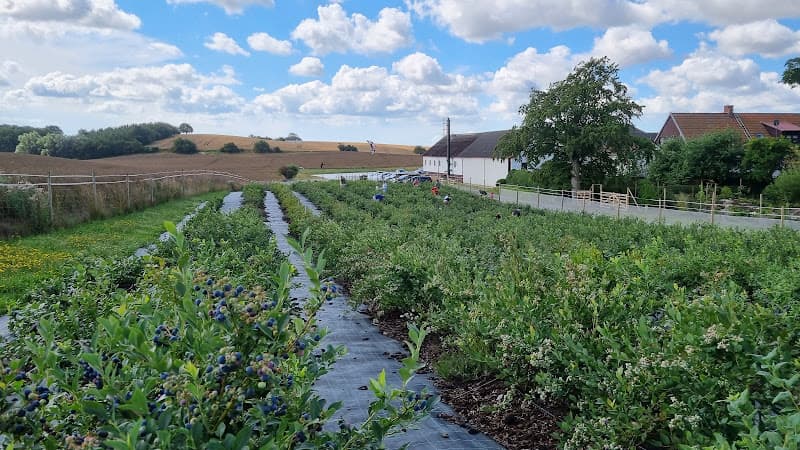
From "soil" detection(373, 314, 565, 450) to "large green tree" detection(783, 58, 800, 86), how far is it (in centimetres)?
4290

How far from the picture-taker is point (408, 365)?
2.19 m

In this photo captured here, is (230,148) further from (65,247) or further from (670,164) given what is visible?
(65,247)

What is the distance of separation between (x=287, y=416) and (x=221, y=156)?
269 ft

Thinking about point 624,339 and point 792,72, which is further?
point 792,72

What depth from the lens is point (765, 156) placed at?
33.3 m

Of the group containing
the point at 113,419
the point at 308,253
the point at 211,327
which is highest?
the point at 308,253

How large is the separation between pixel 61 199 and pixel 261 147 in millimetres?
73451

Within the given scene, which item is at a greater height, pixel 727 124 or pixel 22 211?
pixel 727 124

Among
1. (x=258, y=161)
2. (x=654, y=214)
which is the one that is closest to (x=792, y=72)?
(x=654, y=214)

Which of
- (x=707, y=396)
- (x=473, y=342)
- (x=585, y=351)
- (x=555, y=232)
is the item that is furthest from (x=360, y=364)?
(x=555, y=232)

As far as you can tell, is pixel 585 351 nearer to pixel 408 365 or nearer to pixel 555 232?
pixel 408 365

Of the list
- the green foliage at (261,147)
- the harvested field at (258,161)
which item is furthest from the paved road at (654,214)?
the green foliage at (261,147)

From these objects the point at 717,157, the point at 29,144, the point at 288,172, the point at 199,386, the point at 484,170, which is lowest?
the point at 288,172

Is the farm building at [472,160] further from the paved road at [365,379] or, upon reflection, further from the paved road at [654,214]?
the paved road at [365,379]
